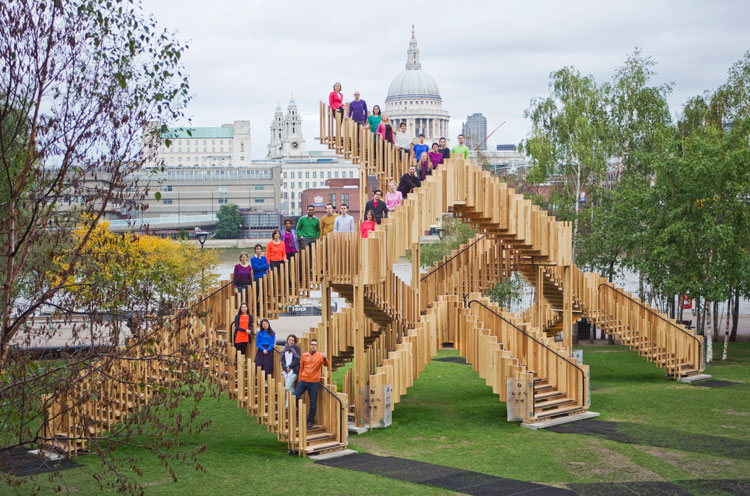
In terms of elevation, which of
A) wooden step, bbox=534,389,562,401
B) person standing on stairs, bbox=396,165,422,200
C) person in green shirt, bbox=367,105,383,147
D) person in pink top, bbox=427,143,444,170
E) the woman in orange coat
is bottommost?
wooden step, bbox=534,389,562,401

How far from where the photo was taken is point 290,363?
1998 centimetres

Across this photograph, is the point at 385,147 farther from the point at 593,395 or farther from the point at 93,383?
the point at 93,383

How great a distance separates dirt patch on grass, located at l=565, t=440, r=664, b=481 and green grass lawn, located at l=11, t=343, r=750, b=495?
0.06 feet

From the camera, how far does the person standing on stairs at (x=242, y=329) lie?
20.7 metres

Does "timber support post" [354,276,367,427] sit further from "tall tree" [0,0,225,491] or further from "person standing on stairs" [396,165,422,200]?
"tall tree" [0,0,225,491]

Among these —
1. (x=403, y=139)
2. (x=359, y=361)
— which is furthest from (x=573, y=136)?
(x=359, y=361)

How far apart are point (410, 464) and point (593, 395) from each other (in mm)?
9697

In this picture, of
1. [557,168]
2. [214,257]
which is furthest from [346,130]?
[214,257]

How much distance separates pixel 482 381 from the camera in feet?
96.7

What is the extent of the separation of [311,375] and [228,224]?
522ft

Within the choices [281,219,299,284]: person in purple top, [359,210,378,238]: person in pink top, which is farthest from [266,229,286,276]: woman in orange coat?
[359,210,378,238]: person in pink top

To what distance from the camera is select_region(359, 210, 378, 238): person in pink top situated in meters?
21.5

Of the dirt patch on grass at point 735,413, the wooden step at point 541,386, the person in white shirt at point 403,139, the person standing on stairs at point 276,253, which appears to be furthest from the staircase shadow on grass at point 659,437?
the person in white shirt at point 403,139

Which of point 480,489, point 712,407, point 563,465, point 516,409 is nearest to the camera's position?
point 480,489
